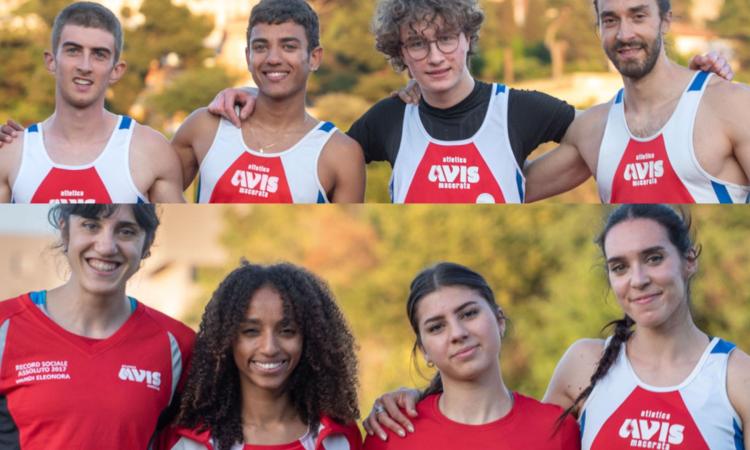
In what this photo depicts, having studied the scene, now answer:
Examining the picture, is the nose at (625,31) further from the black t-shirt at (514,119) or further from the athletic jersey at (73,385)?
the athletic jersey at (73,385)

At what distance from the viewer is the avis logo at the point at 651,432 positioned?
4.05 metres

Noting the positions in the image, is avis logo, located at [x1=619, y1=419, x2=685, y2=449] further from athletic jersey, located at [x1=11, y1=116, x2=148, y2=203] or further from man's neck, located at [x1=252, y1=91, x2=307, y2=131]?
athletic jersey, located at [x1=11, y1=116, x2=148, y2=203]

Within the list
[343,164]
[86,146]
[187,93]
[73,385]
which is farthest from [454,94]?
[187,93]

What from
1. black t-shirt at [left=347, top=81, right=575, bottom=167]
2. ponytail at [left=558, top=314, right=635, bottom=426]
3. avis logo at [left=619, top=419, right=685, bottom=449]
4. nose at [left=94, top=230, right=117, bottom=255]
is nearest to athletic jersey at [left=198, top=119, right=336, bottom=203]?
black t-shirt at [left=347, top=81, right=575, bottom=167]

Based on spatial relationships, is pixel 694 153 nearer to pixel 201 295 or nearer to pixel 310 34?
pixel 310 34

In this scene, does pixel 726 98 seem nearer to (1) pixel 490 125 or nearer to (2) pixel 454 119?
(1) pixel 490 125

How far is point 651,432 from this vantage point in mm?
4094

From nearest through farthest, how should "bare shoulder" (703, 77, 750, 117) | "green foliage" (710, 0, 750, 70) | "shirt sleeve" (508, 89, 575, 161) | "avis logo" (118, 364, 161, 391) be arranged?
"avis logo" (118, 364, 161, 391) → "bare shoulder" (703, 77, 750, 117) → "shirt sleeve" (508, 89, 575, 161) → "green foliage" (710, 0, 750, 70)

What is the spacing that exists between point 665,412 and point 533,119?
159cm

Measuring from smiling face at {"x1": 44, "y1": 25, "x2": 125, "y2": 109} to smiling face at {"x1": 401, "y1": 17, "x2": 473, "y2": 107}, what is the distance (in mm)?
1232

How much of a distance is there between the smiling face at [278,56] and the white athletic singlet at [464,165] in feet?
1.76

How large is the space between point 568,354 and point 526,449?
0.45 m

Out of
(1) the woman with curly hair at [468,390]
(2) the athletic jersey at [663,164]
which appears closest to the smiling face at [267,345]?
(1) the woman with curly hair at [468,390]

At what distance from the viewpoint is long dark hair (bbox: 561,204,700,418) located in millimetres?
4184
